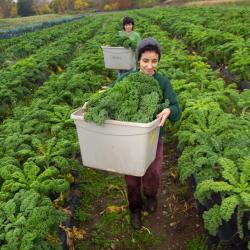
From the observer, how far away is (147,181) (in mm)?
3883

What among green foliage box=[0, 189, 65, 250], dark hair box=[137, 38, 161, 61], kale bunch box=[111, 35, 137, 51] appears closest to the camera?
green foliage box=[0, 189, 65, 250]

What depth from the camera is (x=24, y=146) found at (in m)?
4.20

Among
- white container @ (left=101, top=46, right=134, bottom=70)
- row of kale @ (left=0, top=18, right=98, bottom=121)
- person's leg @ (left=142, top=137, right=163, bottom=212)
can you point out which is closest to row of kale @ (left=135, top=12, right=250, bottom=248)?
person's leg @ (left=142, top=137, right=163, bottom=212)

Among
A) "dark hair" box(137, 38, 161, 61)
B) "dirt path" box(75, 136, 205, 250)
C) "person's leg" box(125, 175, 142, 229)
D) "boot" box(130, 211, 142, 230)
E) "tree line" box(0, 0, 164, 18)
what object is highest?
"dark hair" box(137, 38, 161, 61)

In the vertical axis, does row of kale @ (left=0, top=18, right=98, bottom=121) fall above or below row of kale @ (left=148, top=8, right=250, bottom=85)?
below

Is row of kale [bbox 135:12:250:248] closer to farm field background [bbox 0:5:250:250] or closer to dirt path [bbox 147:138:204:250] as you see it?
farm field background [bbox 0:5:250:250]

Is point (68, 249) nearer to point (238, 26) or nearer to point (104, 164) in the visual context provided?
point (104, 164)

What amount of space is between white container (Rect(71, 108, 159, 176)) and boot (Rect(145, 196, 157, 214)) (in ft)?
3.37

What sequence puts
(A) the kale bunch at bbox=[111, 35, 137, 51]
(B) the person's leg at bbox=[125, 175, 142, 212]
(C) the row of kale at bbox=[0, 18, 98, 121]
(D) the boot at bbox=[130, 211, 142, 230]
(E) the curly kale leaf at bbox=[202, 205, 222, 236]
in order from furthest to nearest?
(C) the row of kale at bbox=[0, 18, 98, 121]
(A) the kale bunch at bbox=[111, 35, 137, 51]
(D) the boot at bbox=[130, 211, 142, 230]
(B) the person's leg at bbox=[125, 175, 142, 212]
(E) the curly kale leaf at bbox=[202, 205, 222, 236]

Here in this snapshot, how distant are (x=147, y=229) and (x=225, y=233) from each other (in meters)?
1.02

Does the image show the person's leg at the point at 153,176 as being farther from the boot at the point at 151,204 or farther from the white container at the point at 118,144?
the white container at the point at 118,144

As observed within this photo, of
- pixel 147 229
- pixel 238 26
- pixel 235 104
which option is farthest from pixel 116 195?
pixel 238 26

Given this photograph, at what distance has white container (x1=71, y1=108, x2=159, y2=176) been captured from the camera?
291 centimetres

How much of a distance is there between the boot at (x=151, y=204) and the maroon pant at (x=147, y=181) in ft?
0.58
